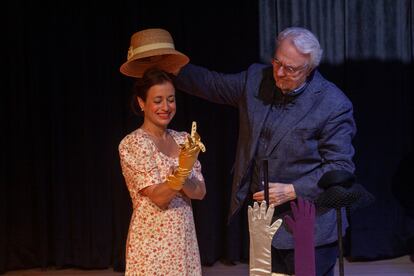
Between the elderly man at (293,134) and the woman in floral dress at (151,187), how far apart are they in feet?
0.79

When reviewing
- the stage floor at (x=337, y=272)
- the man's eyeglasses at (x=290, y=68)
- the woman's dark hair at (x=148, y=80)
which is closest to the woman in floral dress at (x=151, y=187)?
the woman's dark hair at (x=148, y=80)

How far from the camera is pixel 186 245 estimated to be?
240cm

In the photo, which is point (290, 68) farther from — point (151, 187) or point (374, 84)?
point (374, 84)

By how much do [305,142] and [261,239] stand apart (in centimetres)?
75

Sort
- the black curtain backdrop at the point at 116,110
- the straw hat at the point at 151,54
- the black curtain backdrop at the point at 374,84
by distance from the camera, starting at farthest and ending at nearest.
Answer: the black curtain backdrop at the point at 374,84 → the black curtain backdrop at the point at 116,110 → the straw hat at the point at 151,54

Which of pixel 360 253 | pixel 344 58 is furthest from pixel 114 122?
pixel 360 253

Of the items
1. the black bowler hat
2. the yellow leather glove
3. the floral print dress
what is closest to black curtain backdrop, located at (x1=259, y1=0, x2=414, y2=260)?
the floral print dress

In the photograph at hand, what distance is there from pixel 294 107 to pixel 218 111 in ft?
6.81

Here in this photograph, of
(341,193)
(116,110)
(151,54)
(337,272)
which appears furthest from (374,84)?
(341,193)

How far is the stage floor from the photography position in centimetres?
441

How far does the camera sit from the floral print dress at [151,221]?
7.54 ft

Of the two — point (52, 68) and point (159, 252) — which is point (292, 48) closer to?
point (159, 252)

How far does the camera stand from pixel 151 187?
2.26 metres

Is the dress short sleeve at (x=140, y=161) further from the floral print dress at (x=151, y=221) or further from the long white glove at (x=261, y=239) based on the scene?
the long white glove at (x=261, y=239)
